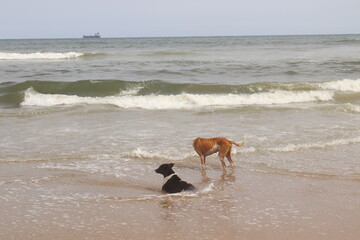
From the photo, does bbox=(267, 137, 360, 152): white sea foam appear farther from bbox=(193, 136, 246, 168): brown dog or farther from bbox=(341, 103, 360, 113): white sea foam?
bbox=(341, 103, 360, 113): white sea foam

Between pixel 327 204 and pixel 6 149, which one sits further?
pixel 6 149

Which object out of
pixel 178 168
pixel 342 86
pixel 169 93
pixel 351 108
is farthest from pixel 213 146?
pixel 342 86

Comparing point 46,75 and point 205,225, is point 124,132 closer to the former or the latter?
point 205,225

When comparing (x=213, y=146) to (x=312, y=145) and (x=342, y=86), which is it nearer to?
(x=312, y=145)

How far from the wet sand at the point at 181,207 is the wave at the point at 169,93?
8.20m

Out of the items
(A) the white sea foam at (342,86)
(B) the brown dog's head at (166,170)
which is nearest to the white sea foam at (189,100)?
(A) the white sea foam at (342,86)

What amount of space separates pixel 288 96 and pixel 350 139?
747cm

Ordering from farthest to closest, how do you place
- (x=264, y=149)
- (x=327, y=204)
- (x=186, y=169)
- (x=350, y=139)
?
1. (x=350, y=139)
2. (x=264, y=149)
3. (x=186, y=169)
4. (x=327, y=204)

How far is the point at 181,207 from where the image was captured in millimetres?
5723

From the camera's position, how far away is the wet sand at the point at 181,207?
493 cm

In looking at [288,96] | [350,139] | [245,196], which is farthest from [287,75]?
[245,196]

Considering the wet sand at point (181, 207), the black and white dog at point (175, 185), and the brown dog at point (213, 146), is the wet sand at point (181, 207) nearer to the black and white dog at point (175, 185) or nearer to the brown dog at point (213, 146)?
the black and white dog at point (175, 185)

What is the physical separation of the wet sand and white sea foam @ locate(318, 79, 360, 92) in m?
12.7

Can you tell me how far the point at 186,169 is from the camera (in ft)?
25.0
